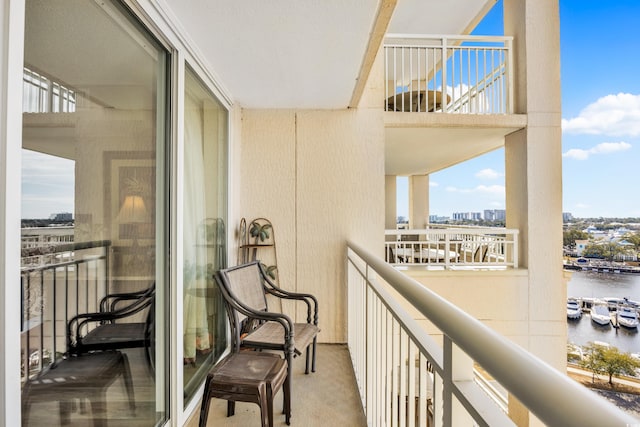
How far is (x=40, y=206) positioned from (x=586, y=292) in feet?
18.1

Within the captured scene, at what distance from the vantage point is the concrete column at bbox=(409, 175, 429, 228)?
8.59 m

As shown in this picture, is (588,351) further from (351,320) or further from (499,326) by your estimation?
(351,320)

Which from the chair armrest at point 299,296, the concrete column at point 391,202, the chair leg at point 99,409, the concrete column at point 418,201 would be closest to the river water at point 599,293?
the chair armrest at point 299,296

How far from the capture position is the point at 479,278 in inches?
159

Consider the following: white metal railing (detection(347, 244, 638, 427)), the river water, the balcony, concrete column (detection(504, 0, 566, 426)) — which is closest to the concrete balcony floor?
the balcony

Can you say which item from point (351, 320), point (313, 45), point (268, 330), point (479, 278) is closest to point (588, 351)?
point (479, 278)

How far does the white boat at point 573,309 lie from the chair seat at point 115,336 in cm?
451

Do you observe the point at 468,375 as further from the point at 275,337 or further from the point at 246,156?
the point at 246,156

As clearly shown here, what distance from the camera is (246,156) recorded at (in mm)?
3463

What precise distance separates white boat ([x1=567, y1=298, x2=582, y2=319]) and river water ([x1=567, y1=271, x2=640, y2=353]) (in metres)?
0.06

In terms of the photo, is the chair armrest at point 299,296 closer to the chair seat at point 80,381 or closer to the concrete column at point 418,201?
the chair seat at point 80,381

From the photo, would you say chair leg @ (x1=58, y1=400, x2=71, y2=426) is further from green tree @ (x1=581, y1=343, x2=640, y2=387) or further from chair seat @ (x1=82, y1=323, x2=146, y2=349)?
green tree @ (x1=581, y1=343, x2=640, y2=387)

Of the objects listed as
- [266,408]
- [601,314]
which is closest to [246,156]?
[266,408]

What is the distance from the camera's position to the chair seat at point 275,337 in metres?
2.16
